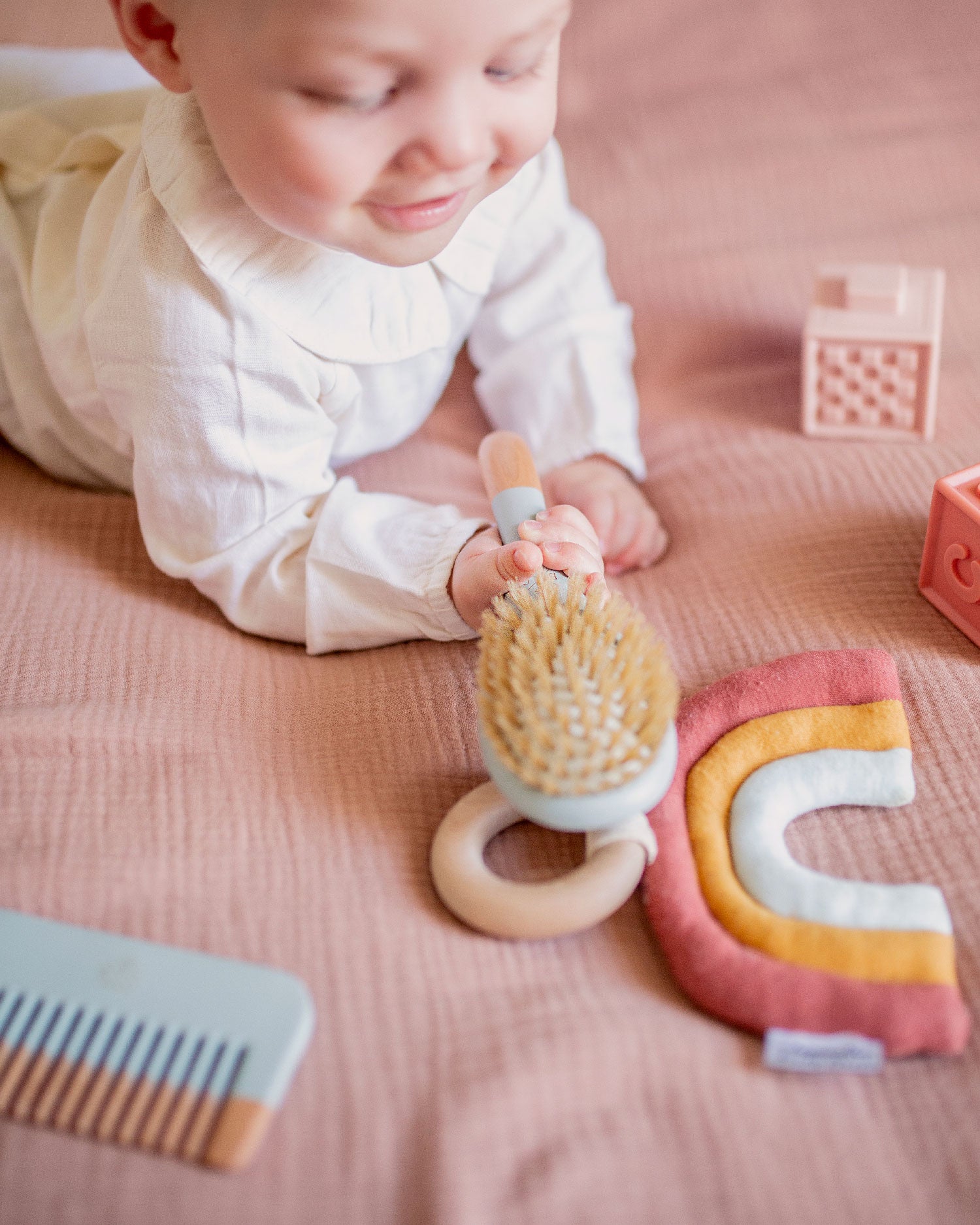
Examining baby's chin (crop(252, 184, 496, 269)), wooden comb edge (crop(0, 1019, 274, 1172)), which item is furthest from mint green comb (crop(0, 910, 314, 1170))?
baby's chin (crop(252, 184, 496, 269))

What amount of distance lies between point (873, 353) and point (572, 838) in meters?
0.44

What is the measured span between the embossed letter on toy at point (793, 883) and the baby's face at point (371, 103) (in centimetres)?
32

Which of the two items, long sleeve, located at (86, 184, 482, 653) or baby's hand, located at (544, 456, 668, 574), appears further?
baby's hand, located at (544, 456, 668, 574)

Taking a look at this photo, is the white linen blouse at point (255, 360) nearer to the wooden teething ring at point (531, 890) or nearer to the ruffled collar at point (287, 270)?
the ruffled collar at point (287, 270)

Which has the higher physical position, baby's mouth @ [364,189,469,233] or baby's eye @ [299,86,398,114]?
baby's eye @ [299,86,398,114]

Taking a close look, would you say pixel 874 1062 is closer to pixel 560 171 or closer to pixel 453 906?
pixel 453 906

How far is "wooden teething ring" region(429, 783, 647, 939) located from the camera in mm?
541

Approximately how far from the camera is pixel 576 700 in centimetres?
53

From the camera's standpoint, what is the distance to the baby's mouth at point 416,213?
60 centimetres

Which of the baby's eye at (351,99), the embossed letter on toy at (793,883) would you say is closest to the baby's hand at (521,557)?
the embossed letter on toy at (793,883)

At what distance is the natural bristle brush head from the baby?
66 mm

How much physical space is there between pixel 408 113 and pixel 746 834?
0.39 m

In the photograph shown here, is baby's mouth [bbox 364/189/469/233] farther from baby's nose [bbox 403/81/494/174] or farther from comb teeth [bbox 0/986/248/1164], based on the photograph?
comb teeth [bbox 0/986/248/1164]

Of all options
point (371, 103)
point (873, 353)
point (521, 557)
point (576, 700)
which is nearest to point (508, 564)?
point (521, 557)
